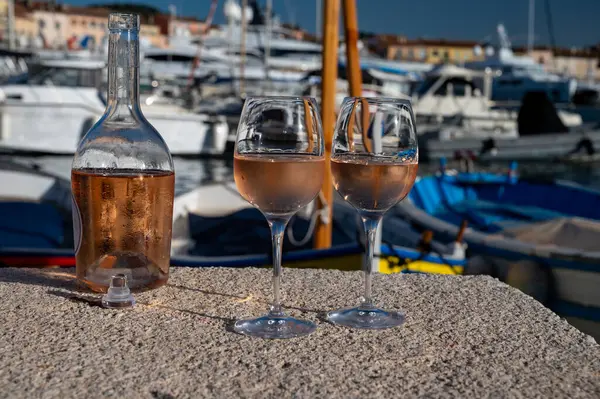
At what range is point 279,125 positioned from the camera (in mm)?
1212

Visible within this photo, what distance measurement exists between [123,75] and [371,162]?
0.45 metres

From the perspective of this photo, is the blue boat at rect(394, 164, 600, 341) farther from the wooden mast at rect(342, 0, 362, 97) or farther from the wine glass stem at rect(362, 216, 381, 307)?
the wine glass stem at rect(362, 216, 381, 307)

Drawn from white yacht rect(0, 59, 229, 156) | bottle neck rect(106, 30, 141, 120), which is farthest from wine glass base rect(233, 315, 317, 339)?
white yacht rect(0, 59, 229, 156)

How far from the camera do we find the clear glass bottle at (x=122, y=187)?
1.28m

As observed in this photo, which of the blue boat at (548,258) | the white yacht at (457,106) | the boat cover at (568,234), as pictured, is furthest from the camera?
the white yacht at (457,106)

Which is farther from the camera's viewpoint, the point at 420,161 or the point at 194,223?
the point at 420,161

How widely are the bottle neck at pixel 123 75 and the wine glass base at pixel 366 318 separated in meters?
0.50

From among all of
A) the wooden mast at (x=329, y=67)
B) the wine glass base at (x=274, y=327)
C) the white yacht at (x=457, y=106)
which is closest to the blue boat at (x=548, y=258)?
the wooden mast at (x=329, y=67)

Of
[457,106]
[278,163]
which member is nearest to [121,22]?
[278,163]

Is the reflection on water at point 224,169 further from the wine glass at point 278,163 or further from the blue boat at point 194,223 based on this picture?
the wine glass at point 278,163

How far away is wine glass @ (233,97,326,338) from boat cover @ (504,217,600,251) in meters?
3.93

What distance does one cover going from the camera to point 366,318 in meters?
1.22

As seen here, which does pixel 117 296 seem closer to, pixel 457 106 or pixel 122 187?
pixel 122 187

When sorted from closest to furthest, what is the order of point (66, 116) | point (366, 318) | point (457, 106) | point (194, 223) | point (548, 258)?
point (366, 318) → point (548, 258) → point (194, 223) → point (66, 116) → point (457, 106)
